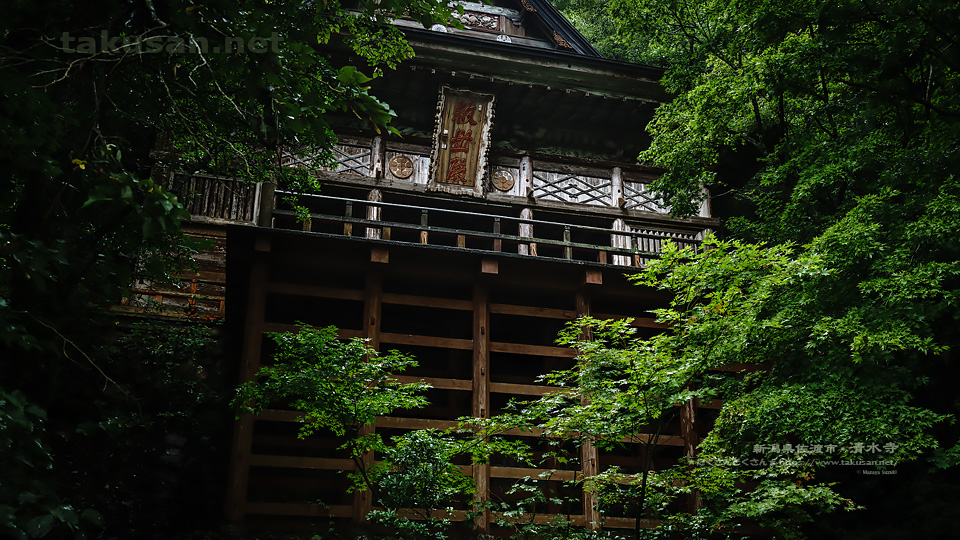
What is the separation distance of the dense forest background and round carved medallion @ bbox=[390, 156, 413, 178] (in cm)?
189

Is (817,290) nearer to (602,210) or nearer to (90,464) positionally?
(602,210)

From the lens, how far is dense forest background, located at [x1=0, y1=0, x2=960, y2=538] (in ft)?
11.6

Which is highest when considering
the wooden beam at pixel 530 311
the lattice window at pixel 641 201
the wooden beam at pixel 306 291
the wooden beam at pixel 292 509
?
the lattice window at pixel 641 201

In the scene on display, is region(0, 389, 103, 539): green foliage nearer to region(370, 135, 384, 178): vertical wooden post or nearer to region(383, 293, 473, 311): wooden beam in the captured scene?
region(383, 293, 473, 311): wooden beam

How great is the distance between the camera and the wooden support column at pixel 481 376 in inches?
389

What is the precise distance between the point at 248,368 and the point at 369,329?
1.94m

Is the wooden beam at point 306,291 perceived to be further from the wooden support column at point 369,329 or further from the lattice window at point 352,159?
the lattice window at point 352,159

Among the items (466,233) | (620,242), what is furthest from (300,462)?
(620,242)

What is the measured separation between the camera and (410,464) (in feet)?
23.2

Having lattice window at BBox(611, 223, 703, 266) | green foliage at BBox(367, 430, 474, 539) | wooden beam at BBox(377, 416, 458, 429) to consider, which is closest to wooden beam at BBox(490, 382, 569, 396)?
wooden beam at BBox(377, 416, 458, 429)

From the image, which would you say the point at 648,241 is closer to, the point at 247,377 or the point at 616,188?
the point at 616,188

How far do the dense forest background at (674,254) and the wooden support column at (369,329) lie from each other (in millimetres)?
2079

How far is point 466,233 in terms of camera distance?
11578mm

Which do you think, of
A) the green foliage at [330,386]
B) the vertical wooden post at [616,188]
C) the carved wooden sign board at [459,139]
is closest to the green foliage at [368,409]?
the green foliage at [330,386]
